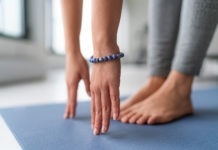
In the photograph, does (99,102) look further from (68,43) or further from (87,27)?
(87,27)

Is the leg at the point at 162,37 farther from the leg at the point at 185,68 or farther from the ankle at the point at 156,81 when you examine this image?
the leg at the point at 185,68

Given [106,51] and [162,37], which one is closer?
[106,51]

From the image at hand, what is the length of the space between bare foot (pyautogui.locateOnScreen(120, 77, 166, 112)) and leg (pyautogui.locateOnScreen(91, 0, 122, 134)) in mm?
246

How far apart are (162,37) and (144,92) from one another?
22 centimetres

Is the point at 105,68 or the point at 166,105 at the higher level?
the point at 105,68


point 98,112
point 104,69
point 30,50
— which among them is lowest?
point 30,50

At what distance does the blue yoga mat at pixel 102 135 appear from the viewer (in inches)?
27.3

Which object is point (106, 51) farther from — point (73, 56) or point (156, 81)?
point (156, 81)

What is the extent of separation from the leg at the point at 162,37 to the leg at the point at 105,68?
39 cm

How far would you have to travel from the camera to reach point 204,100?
1312mm

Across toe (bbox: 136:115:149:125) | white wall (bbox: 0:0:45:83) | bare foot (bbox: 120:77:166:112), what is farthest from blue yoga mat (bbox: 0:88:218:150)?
white wall (bbox: 0:0:45:83)

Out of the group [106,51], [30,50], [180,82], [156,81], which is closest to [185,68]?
[180,82]

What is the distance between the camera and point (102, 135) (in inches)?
30.0

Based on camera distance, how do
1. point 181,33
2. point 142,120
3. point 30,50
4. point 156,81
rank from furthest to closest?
1. point 30,50
2. point 156,81
3. point 181,33
4. point 142,120
